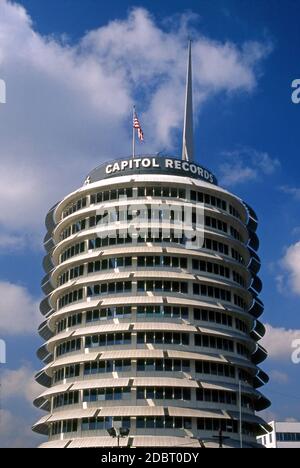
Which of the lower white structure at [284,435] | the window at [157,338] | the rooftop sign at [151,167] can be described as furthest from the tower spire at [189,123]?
the lower white structure at [284,435]

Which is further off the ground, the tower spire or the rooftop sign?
the tower spire

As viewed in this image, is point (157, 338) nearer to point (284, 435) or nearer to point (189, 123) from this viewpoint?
point (189, 123)

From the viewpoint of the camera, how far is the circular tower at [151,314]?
73750mm

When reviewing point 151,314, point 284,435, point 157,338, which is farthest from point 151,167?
point 284,435

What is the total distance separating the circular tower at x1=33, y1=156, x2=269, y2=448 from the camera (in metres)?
73.8

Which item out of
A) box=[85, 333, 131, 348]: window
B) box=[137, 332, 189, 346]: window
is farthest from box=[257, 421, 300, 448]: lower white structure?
box=[85, 333, 131, 348]: window

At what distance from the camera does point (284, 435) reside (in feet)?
541

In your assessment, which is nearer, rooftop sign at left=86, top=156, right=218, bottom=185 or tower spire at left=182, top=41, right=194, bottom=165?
rooftop sign at left=86, top=156, right=218, bottom=185

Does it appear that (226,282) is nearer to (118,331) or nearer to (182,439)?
(118,331)

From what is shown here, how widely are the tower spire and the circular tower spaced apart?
58.2 feet

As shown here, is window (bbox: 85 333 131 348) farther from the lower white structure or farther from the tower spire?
the lower white structure

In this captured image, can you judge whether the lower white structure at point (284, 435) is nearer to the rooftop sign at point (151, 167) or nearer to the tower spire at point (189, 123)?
the tower spire at point (189, 123)
